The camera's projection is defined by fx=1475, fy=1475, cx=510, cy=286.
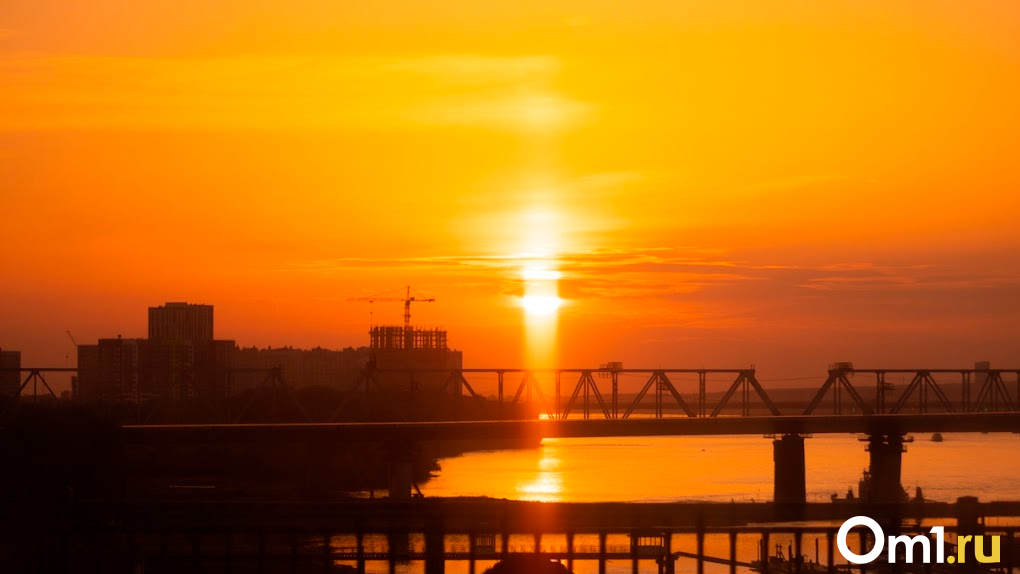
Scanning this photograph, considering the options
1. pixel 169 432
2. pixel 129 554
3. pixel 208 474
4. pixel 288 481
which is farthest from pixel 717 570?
pixel 208 474

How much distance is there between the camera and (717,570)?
48.2 meters

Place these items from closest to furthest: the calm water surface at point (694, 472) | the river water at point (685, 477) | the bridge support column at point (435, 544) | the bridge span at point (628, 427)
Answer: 1. the bridge support column at point (435, 544)
2. the river water at point (685, 477)
3. the bridge span at point (628, 427)
4. the calm water surface at point (694, 472)

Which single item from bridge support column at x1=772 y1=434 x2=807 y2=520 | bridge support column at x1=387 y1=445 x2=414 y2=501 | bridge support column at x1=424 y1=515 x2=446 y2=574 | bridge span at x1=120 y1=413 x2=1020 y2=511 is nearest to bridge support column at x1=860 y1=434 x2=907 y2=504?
bridge span at x1=120 y1=413 x2=1020 y2=511

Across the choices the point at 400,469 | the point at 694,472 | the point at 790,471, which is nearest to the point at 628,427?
the point at 790,471

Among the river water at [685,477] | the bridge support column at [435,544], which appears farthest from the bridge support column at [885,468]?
the bridge support column at [435,544]

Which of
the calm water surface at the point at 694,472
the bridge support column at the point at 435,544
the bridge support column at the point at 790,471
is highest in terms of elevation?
the bridge support column at the point at 435,544

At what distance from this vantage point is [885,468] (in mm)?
82312

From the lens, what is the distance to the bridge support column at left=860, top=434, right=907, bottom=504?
7482 centimetres

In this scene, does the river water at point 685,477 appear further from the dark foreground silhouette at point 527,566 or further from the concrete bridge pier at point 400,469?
the dark foreground silhouette at point 527,566

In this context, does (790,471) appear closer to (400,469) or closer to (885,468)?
(885,468)

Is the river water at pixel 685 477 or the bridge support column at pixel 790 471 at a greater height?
the bridge support column at pixel 790 471

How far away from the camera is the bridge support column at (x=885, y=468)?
245 feet

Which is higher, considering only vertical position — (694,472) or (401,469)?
(401,469)

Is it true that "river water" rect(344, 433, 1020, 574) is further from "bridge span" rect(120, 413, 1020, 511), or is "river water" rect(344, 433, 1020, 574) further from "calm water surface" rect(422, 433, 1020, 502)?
"bridge span" rect(120, 413, 1020, 511)
